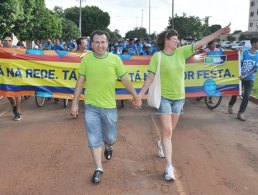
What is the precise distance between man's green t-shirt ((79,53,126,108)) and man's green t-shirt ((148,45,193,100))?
54cm

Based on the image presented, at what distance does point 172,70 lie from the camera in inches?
205

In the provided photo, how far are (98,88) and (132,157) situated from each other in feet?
5.71

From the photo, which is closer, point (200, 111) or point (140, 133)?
point (140, 133)

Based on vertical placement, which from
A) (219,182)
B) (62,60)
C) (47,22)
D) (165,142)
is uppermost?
(47,22)

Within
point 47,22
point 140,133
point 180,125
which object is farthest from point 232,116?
point 47,22

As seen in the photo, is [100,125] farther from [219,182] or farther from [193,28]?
[193,28]

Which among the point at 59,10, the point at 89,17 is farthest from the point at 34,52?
the point at 89,17

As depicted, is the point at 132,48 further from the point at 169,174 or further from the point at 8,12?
the point at 169,174

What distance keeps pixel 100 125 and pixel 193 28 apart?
56.9 m

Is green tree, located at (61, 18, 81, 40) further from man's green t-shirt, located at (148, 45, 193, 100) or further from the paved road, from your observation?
man's green t-shirt, located at (148, 45, 193, 100)

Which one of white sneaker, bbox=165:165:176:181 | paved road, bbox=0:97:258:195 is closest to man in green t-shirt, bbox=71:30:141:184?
paved road, bbox=0:97:258:195

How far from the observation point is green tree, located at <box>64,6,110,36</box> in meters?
101

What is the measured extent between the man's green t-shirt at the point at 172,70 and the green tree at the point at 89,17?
319ft

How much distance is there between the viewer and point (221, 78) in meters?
9.96
